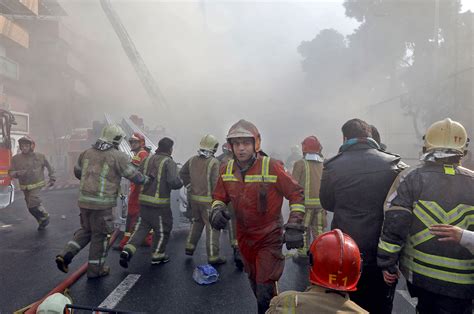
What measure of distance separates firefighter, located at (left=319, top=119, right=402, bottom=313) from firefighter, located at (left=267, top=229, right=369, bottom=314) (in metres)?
1.06

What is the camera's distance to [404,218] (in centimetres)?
221

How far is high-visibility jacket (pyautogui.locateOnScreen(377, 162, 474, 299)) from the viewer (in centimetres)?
213

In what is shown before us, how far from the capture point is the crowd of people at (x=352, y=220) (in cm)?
168

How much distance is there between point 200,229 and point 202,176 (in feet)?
2.61

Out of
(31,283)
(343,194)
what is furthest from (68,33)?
(343,194)

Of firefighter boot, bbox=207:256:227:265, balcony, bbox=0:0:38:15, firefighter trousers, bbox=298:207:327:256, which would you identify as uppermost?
balcony, bbox=0:0:38:15

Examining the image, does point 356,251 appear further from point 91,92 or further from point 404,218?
point 91,92

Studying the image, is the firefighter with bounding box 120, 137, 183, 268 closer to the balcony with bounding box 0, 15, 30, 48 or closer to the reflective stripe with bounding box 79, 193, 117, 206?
the reflective stripe with bounding box 79, 193, 117, 206

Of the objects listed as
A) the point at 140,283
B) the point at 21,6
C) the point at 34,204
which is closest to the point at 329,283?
the point at 140,283

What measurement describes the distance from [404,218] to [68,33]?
32.0 m

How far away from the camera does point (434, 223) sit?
217 cm

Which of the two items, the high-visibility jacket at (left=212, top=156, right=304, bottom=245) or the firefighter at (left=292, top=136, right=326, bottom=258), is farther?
the firefighter at (left=292, top=136, right=326, bottom=258)

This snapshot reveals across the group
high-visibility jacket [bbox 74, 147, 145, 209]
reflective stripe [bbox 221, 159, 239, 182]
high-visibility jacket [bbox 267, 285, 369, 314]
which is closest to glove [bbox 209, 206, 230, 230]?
reflective stripe [bbox 221, 159, 239, 182]

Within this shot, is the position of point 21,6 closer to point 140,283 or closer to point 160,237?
point 160,237
